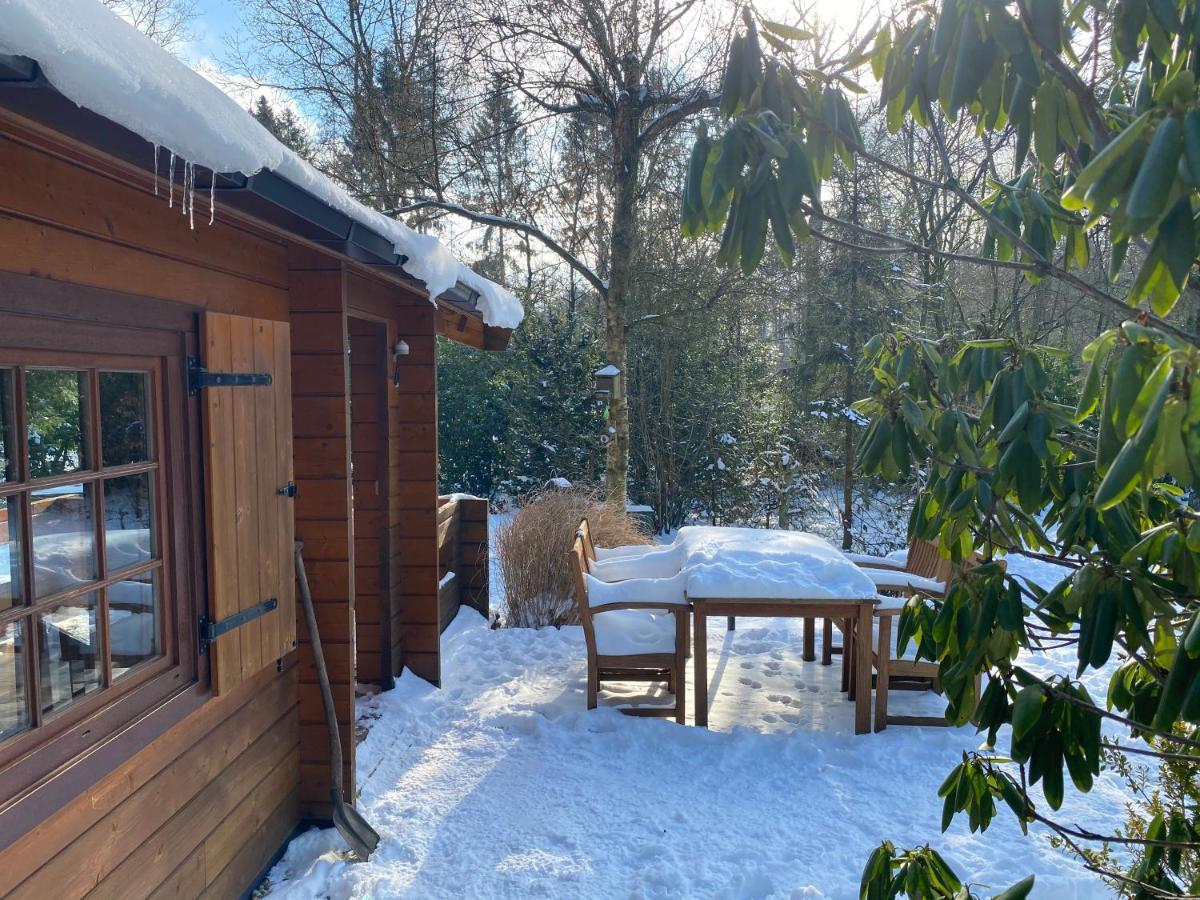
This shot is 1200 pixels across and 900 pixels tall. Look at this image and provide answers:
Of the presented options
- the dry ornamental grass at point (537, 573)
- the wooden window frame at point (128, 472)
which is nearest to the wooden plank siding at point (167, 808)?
the wooden window frame at point (128, 472)

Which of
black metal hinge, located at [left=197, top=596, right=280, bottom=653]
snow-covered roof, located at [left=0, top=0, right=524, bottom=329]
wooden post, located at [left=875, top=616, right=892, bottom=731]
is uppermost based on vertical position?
snow-covered roof, located at [left=0, top=0, right=524, bottom=329]

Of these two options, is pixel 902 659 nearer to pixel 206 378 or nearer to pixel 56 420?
pixel 206 378

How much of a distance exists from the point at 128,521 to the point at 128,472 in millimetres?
133

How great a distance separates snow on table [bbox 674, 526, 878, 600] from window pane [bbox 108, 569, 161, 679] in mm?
2672

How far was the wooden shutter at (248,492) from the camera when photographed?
8.27 ft

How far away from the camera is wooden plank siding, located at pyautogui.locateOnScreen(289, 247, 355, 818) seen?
3.33 metres

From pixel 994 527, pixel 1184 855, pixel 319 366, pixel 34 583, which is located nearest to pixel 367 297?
pixel 319 366

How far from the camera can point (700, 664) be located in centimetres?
438

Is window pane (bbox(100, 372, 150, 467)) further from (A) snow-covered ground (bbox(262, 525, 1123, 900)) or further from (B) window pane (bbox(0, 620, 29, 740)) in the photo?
(A) snow-covered ground (bbox(262, 525, 1123, 900))

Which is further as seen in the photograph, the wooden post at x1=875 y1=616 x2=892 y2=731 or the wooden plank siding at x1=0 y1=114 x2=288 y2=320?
the wooden post at x1=875 y1=616 x2=892 y2=731

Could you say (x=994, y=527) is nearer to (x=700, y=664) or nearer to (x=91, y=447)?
(x=91, y=447)

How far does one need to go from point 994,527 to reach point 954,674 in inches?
13.6

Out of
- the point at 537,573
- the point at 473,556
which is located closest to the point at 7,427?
the point at 537,573

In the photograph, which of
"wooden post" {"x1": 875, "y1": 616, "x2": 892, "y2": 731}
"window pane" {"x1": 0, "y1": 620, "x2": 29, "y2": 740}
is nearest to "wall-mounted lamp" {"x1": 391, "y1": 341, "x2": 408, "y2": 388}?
"wooden post" {"x1": 875, "y1": 616, "x2": 892, "y2": 731}
